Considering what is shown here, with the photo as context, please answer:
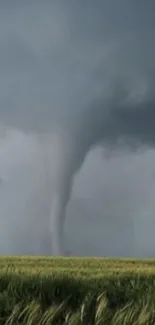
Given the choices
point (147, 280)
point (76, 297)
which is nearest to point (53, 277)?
point (76, 297)

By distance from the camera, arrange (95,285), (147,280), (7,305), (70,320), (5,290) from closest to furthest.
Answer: (70,320), (7,305), (5,290), (95,285), (147,280)

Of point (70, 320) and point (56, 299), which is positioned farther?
point (56, 299)

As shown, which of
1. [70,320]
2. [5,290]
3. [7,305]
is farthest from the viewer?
[5,290]

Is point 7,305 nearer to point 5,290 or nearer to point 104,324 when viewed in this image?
point 5,290

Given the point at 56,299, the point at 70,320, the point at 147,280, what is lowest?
the point at 70,320

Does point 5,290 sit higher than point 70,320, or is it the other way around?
point 5,290

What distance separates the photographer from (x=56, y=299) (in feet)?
52.9

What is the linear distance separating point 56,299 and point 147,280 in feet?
12.4

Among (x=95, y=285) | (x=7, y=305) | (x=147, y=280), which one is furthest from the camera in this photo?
(x=147, y=280)

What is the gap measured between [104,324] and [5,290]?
3251mm

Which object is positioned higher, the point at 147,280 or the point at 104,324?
the point at 147,280

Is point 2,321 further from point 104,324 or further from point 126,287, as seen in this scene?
point 126,287

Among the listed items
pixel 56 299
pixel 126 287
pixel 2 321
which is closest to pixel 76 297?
pixel 56 299

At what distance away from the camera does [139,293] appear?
16.8m
